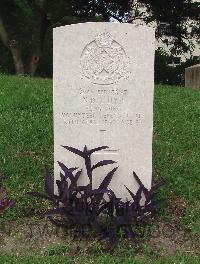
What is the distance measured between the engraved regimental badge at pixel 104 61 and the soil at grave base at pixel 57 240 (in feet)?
4.50

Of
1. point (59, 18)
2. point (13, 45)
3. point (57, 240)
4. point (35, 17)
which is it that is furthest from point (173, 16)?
point (57, 240)

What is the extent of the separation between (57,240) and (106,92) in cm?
135

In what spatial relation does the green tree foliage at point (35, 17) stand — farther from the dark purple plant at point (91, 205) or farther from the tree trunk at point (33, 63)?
the dark purple plant at point (91, 205)

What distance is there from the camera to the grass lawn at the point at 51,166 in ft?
14.5

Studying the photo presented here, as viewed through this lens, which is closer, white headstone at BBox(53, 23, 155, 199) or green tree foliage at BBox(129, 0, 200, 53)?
white headstone at BBox(53, 23, 155, 199)

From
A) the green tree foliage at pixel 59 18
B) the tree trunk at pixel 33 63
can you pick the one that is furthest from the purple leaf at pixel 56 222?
the tree trunk at pixel 33 63

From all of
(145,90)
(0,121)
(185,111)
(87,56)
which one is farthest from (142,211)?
(185,111)

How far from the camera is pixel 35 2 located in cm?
1733

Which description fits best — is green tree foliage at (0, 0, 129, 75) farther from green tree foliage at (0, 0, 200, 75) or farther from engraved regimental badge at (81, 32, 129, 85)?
engraved regimental badge at (81, 32, 129, 85)

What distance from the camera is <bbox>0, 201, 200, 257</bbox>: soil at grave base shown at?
14.8ft

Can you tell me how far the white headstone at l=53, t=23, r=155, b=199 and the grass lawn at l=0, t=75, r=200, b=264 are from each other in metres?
0.63

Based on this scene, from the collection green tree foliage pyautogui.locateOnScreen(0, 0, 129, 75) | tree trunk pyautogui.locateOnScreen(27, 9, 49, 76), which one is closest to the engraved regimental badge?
green tree foliage pyautogui.locateOnScreen(0, 0, 129, 75)

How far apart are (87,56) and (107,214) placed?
1.38m

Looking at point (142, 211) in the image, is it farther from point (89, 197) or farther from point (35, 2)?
point (35, 2)
